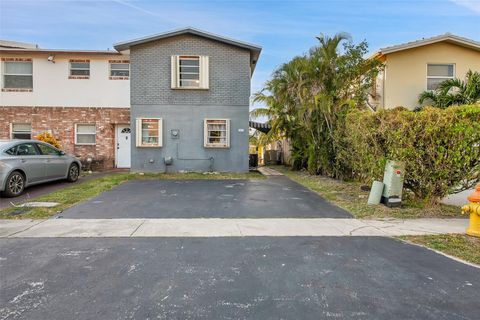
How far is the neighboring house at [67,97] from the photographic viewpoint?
16531 mm

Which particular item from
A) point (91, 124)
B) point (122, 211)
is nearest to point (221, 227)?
point (122, 211)

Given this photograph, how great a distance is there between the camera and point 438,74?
54.2 ft

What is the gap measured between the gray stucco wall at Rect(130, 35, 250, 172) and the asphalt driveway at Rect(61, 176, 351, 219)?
3.31m

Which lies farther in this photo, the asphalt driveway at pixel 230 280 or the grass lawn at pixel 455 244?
the grass lawn at pixel 455 244

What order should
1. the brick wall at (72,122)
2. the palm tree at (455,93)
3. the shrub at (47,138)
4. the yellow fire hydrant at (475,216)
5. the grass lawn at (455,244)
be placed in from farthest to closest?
Answer: the brick wall at (72,122)
the shrub at (47,138)
the palm tree at (455,93)
the yellow fire hydrant at (475,216)
the grass lawn at (455,244)

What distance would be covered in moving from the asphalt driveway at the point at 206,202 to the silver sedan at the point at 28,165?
7.51ft

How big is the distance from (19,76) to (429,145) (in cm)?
1858

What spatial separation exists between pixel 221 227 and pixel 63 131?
46.2ft

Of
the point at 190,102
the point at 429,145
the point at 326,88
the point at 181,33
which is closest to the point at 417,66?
the point at 326,88

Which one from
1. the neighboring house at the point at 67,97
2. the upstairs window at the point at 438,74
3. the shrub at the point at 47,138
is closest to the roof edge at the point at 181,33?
the neighboring house at the point at 67,97

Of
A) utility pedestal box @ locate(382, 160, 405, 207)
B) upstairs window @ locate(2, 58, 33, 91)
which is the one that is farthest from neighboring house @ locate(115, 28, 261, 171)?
utility pedestal box @ locate(382, 160, 405, 207)

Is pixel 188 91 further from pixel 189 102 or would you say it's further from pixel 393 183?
pixel 393 183

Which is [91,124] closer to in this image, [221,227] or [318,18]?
[318,18]

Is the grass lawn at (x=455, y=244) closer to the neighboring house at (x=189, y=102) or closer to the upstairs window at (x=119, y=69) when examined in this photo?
the neighboring house at (x=189, y=102)
